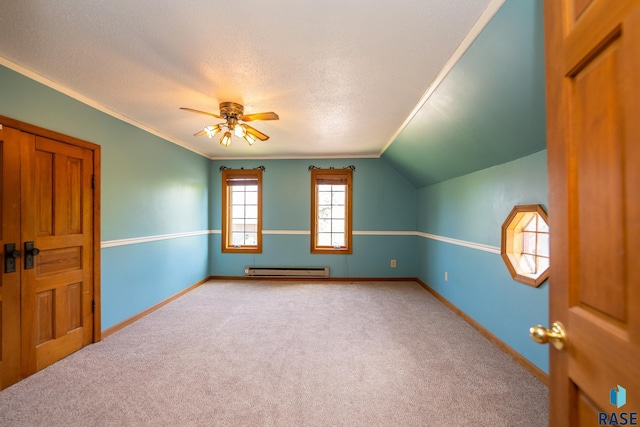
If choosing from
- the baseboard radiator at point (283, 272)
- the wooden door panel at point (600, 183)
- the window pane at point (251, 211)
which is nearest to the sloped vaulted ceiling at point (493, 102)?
the wooden door panel at point (600, 183)

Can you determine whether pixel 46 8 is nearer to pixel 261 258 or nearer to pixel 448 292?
pixel 261 258

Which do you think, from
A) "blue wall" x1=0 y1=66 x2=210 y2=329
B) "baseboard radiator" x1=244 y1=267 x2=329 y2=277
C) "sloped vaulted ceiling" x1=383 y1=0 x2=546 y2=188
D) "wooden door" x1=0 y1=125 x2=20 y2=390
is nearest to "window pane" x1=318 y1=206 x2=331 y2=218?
"baseboard radiator" x1=244 y1=267 x2=329 y2=277

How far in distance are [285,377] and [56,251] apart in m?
2.24

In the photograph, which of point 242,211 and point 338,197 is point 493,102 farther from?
point 242,211

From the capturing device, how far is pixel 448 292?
11.4 ft

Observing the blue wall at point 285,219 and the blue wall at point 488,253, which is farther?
the blue wall at point 285,219

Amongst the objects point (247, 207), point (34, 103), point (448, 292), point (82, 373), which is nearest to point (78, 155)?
point (34, 103)

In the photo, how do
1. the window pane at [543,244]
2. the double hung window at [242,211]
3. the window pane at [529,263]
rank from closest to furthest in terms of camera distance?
the window pane at [543,244]
the window pane at [529,263]
the double hung window at [242,211]

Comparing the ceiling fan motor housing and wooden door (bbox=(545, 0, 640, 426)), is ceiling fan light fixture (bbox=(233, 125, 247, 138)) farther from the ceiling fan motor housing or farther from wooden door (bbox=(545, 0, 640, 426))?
wooden door (bbox=(545, 0, 640, 426))

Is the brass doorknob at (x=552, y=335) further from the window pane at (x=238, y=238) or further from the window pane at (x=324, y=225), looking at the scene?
the window pane at (x=238, y=238)

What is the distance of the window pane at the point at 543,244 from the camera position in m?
2.13

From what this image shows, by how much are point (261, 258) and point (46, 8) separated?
4.01 metres

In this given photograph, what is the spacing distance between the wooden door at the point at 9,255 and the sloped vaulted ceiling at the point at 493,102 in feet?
10.9

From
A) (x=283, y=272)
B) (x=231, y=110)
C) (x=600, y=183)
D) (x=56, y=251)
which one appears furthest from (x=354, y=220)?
(x=600, y=183)
